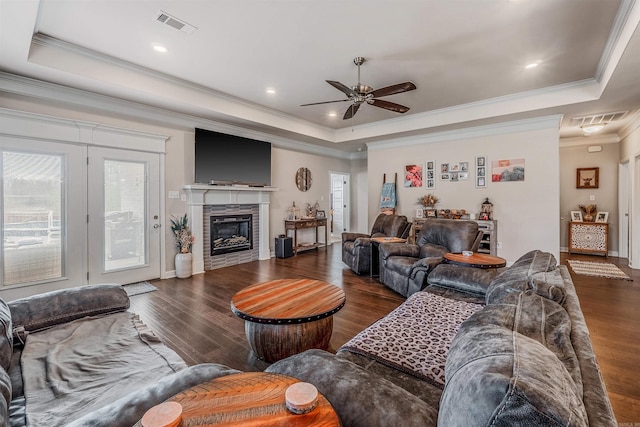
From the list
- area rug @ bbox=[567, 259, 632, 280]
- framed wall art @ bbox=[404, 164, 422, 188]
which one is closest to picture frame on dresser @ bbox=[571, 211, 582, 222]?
area rug @ bbox=[567, 259, 632, 280]

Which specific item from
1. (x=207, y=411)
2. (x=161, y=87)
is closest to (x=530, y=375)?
(x=207, y=411)

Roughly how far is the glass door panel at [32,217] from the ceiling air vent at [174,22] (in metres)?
2.40

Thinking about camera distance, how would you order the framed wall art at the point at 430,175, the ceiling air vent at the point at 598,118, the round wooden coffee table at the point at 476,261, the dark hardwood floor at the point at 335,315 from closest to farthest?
1. the dark hardwood floor at the point at 335,315
2. the round wooden coffee table at the point at 476,261
3. the ceiling air vent at the point at 598,118
4. the framed wall art at the point at 430,175

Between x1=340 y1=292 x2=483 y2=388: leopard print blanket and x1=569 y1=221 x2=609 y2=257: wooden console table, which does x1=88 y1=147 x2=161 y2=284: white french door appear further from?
x1=569 y1=221 x2=609 y2=257: wooden console table

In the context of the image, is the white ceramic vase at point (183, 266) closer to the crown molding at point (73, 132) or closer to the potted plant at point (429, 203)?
the crown molding at point (73, 132)

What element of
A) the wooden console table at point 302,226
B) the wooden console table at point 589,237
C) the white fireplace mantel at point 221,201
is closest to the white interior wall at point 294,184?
the wooden console table at point 302,226

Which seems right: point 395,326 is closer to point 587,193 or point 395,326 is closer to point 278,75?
point 278,75

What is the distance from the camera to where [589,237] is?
651 cm

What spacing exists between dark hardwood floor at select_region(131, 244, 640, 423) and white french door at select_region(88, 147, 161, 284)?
0.51 m

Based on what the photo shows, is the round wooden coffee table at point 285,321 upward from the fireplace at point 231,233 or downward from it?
downward

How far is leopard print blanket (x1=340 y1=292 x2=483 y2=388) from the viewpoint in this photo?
1.49m

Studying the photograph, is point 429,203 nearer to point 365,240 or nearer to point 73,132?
point 365,240

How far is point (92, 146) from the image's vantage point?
157 inches

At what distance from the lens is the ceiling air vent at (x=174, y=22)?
2.70 m
